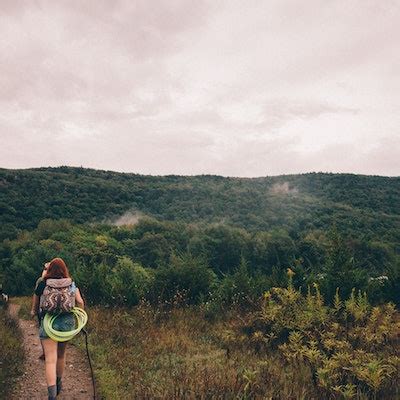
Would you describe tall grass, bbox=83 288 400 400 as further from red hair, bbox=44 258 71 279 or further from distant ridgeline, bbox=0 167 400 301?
distant ridgeline, bbox=0 167 400 301

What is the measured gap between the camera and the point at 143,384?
5.68 metres

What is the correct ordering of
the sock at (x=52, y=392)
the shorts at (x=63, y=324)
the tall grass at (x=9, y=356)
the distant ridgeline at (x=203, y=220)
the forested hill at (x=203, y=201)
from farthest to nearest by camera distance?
the forested hill at (x=203, y=201), the distant ridgeline at (x=203, y=220), the tall grass at (x=9, y=356), the shorts at (x=63, y=324), the sock at (x=52, y=392)

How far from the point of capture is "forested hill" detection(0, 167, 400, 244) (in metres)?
51.9

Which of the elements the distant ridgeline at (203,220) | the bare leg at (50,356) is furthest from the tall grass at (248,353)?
the distant ridgeline at (203,220)

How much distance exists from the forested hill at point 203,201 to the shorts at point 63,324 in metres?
34.5

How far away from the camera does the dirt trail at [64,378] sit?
5707 mm

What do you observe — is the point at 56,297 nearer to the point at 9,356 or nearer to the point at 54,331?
the point at 54,331

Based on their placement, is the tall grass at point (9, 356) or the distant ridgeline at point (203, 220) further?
the distant ridgeline at point (203, 220)

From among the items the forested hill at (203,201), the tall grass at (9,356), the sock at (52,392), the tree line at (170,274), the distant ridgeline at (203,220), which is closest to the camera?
the sock at (52,392)

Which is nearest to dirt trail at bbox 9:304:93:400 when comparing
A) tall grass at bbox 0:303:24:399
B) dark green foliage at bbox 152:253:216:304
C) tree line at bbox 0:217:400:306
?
tall grass at bbox 0:303:24:399

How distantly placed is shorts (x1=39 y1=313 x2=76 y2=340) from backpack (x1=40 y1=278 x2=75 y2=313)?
115 mm

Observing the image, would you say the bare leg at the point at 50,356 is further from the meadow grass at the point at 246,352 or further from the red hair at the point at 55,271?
the meadow grass at the point at 246,352

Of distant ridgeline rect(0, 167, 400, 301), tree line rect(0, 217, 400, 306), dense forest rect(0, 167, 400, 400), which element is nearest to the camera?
dense forest rect(0, 167, 400, 400)

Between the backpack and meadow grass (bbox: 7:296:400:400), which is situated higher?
the backpack
